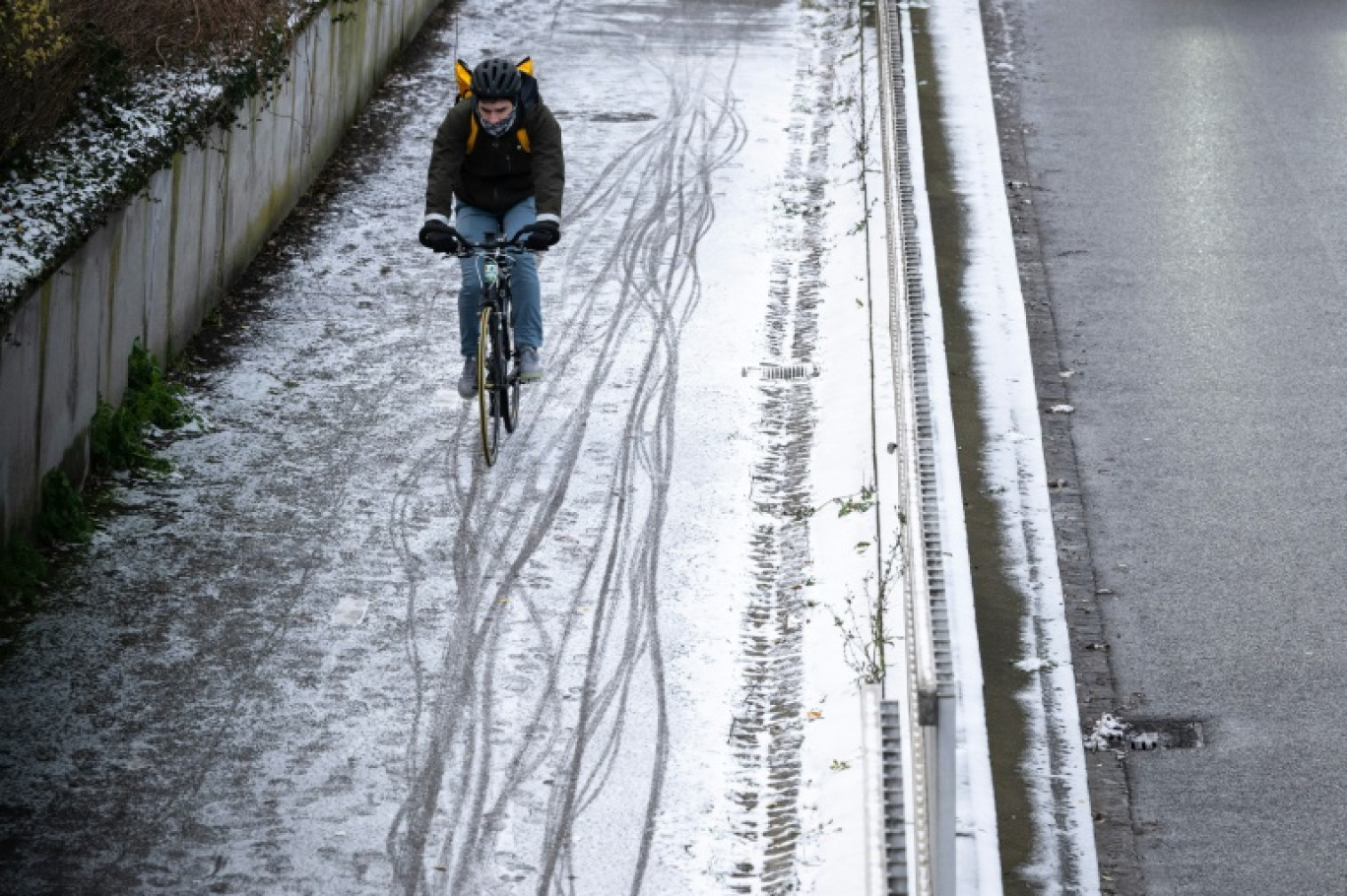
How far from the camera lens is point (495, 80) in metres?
9.91

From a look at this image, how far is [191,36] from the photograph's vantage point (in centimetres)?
1219

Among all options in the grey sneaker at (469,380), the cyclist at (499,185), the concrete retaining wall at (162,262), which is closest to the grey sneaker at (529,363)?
the cyclist at (499,185)

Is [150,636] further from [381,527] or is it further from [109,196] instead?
[109,196]

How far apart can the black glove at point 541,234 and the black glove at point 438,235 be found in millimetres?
362

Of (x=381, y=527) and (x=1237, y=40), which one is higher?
(x=1237, y=40)

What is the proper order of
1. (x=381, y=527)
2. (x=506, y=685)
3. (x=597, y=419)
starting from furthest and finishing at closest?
(x=597, y=419) → (x=381, y=527) → (x=506, y=685)

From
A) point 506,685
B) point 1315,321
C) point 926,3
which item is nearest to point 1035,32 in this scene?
point 926,3

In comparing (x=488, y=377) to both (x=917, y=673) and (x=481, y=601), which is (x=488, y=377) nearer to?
(x=481, y=601)

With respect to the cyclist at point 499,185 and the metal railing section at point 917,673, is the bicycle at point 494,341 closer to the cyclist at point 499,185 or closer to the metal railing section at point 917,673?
the cyclist at point 499,185

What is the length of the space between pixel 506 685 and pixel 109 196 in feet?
11.3

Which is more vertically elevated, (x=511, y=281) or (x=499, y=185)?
(x=499, y=185)

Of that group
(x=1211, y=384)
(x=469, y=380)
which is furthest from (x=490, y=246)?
(x=1211, y=384)

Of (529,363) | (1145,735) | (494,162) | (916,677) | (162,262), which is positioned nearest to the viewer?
(916,677)

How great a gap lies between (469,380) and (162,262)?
5.99 ft
